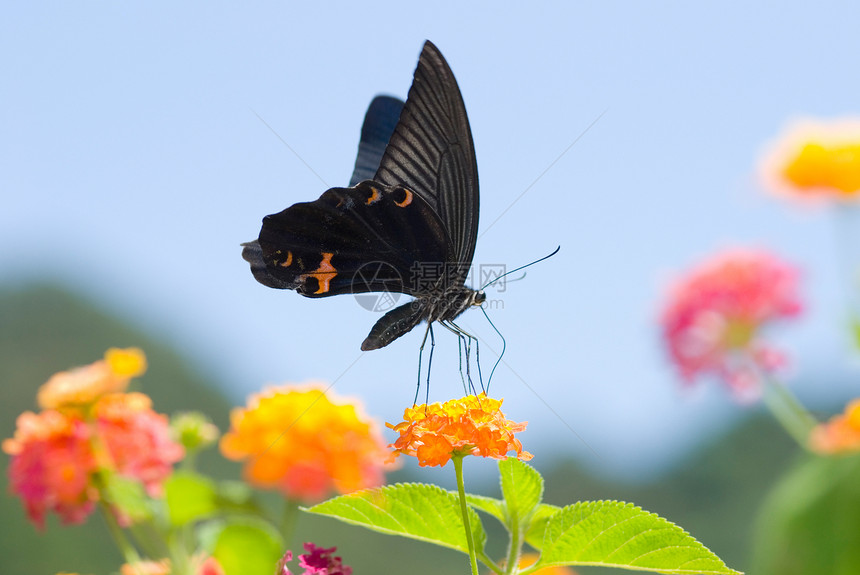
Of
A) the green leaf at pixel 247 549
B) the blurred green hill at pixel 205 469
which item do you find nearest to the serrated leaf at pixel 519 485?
the green leaf at pixel 247 549

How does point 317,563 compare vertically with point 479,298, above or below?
below

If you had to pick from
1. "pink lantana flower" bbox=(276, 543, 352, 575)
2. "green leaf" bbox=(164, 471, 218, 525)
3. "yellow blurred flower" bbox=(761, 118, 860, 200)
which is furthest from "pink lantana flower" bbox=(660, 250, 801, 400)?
"pink lantana flower" bbox=(276, 543, 352, 575)

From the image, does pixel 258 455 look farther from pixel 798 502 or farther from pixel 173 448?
pixel 798 502

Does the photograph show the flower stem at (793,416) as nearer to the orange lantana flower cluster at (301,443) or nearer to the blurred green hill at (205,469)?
the orange lantana flower cluster at (301,443)

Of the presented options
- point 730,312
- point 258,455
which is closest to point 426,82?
point 258,455

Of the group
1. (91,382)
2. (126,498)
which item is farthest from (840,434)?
(91,382)

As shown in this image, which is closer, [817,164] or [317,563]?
[317,563]

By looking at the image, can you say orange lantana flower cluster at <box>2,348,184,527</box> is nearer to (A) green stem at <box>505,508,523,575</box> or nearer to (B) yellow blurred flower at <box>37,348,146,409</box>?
(B) yellow blurred flower at <box>37,348,146,409</box>

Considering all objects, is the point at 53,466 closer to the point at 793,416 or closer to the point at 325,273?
the point at 325,273
